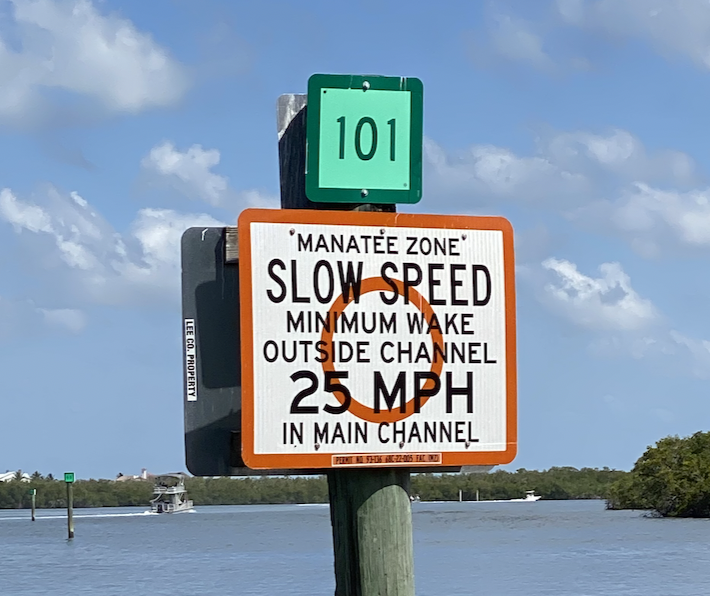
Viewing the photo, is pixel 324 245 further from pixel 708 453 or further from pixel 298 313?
pixel 708 453

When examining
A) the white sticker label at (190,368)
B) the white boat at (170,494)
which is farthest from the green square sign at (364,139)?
the white boat at (170,494)

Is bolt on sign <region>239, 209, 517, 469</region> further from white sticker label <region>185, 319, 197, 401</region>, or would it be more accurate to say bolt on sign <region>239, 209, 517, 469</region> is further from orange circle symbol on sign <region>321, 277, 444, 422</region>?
white sticker label <region>185, 319, 197, 401</region>

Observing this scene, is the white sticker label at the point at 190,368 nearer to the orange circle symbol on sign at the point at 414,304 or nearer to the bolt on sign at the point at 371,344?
the bolt on sign at the point at 371,344

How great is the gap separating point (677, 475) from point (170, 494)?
64778mm

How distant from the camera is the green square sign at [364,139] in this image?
3.67 meters

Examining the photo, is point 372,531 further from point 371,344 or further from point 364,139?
point 364,139

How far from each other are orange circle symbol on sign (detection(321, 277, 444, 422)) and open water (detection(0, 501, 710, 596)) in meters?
35.2

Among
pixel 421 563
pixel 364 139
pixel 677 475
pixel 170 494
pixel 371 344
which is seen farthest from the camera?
pixel 170 494

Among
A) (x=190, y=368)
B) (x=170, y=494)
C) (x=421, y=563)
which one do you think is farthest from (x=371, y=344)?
(x=170, y=494)

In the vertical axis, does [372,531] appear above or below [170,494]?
above

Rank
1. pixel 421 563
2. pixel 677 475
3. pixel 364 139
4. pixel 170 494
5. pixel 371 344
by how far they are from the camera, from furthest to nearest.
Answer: pixel 170 494
pixel 677 475
pixel 421 563
pixel 364 139
pixel 371 344

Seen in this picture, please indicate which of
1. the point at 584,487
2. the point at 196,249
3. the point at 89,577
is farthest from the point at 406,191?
the point at 584,487

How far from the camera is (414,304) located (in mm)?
3564

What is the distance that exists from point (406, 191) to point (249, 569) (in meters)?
51.9
